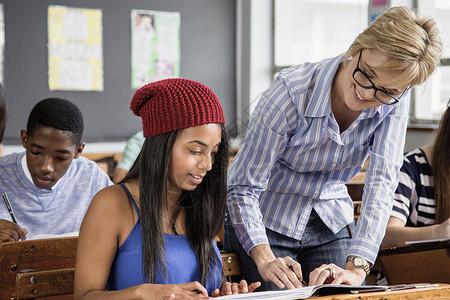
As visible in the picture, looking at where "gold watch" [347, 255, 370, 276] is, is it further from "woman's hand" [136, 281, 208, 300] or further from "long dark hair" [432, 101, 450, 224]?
A: "long dark hair" [432, 101, 450, 224]

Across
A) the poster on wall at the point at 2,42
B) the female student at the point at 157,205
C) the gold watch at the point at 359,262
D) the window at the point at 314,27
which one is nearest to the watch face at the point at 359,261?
the gold watch at the point at 359,262

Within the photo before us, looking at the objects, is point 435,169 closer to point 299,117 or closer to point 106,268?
point 299,117

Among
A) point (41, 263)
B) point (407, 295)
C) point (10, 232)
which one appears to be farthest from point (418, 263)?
point (10, 232)

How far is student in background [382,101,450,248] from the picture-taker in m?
2.01

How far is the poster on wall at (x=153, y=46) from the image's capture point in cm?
475

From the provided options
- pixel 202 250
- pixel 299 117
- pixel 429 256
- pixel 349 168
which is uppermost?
pixel 299 117

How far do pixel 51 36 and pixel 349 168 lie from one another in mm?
3378

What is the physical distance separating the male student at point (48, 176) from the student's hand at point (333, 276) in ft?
3.96

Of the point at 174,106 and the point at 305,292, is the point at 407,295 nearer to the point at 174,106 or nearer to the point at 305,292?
the point at 305,292

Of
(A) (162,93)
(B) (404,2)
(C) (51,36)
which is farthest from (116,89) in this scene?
(A) (162,93)

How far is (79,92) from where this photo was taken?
455 cm

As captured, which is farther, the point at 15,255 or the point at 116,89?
the point at 116,89

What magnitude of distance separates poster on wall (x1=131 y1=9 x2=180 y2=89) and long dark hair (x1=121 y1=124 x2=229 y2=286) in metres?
3.40

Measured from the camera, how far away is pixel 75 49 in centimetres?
449
